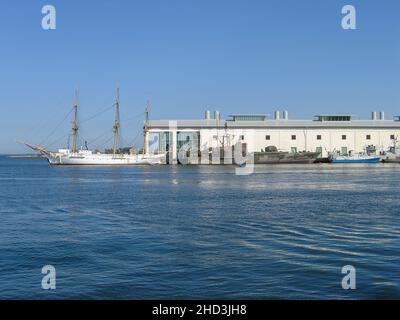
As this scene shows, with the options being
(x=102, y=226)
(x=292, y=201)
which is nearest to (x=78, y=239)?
(x=102, y=226)

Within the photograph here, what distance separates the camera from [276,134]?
138 meters

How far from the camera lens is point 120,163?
506 ft

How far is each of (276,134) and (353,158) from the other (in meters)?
19.7

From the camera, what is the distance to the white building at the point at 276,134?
139 meters

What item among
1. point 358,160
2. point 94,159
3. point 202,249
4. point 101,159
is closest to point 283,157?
point 358,160

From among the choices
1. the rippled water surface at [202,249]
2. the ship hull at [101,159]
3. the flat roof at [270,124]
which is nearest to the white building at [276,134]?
the flat roof at [270,124]

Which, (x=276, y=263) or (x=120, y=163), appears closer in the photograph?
(x=276, y=263)

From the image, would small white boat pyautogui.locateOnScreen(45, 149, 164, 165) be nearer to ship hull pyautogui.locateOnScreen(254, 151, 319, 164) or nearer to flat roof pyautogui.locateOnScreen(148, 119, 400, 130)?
flat roof pyautogui.locateOnScreen(148, 119, 400, 130)

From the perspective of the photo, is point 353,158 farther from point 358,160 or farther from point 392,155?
point 392,155

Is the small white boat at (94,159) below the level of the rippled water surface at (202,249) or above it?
above

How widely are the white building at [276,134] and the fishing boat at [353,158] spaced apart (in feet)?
6.28

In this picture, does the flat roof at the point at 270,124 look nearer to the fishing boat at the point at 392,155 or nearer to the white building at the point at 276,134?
the white building at the point at 276,134
